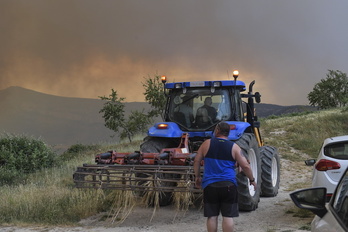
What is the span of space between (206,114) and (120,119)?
3343cm

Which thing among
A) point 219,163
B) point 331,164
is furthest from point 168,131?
point 219,163

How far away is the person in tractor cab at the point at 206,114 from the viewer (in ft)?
32.6

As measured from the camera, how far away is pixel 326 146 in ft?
23.4

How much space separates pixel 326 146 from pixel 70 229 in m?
4.65

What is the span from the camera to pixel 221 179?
568cm

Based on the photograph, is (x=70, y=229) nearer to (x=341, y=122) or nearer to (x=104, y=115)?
(x=341, y=122)

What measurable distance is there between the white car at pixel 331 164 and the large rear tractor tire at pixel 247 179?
1.63m

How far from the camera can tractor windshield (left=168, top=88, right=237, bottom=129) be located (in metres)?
9.96

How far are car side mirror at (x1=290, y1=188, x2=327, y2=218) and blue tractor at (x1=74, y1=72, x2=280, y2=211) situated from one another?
4.52 meters

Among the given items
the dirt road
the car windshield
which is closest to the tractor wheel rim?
the dirt road

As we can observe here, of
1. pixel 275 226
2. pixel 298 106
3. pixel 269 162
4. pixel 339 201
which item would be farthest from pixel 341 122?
pixel 298 106

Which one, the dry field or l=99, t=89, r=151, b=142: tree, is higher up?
l=99, t=89, r=151, b=142: tree

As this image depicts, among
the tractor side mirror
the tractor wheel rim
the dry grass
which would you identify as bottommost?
the dry grass

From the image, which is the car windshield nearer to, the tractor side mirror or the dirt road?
the dirt road
